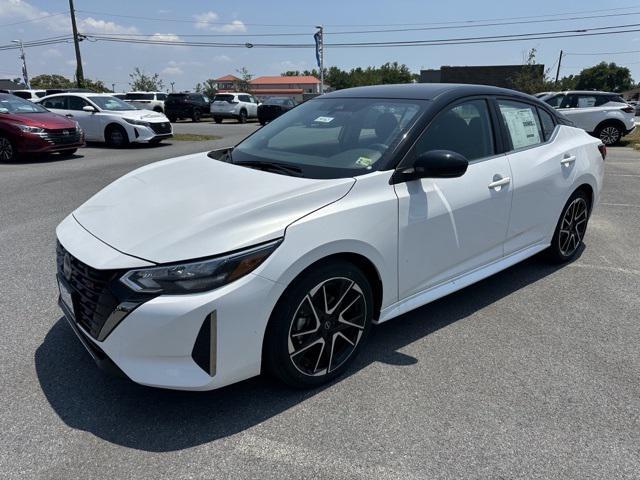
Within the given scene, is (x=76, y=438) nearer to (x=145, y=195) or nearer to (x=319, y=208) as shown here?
(x=145, y=195)

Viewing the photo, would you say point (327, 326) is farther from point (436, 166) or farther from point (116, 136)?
point (116, 136)

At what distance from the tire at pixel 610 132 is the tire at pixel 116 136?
15015mm

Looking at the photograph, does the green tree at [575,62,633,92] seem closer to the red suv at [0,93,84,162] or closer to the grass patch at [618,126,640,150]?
the grass patch at [618,126,640,150]

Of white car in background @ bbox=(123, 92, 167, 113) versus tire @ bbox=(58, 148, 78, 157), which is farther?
white car in background @ bbox=(123, 92, 167, 113)

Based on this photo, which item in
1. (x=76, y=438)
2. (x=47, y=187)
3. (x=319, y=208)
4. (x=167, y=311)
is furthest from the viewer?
(x=47, y=187)

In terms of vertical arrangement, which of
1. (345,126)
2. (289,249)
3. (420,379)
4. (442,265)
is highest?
(345,126)

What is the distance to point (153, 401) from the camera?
2656 millimetres

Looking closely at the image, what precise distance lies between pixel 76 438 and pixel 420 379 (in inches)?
73.9

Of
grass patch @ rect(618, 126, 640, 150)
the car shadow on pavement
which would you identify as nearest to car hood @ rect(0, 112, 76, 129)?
the car shadow on pavement

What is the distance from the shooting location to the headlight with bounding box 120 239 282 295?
222 cm

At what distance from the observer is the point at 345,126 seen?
11.5 ft

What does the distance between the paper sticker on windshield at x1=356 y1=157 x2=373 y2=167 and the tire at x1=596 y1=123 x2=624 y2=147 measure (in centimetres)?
1569

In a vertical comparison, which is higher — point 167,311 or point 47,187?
point 167,311

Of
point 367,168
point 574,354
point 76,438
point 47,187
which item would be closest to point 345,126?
point 367,168
